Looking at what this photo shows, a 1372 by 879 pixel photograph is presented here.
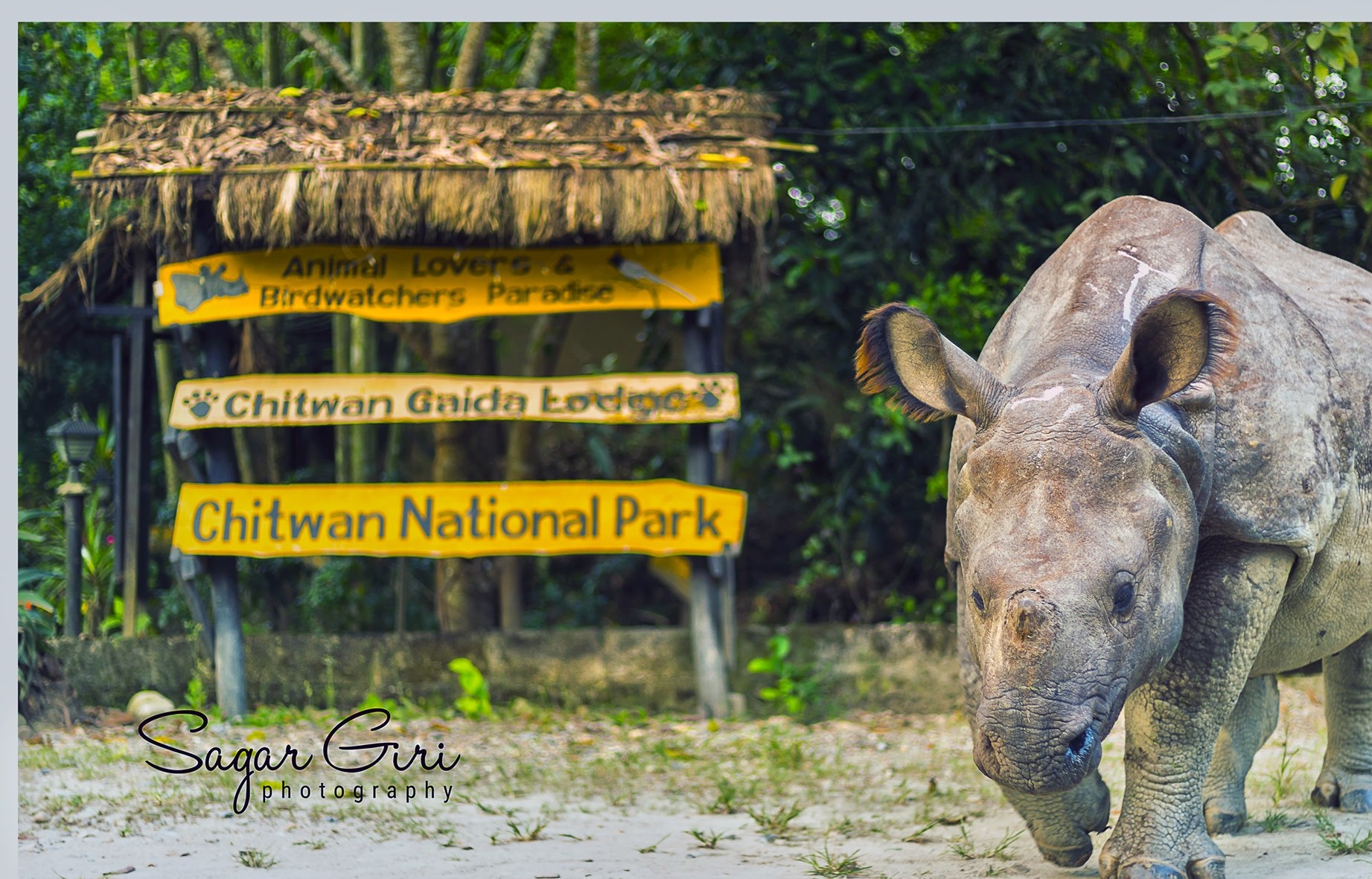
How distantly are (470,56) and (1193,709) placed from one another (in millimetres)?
6704

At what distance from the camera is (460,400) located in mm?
8086

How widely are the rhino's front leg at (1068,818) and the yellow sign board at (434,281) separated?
4.33 m

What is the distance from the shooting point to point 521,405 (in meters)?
8.09

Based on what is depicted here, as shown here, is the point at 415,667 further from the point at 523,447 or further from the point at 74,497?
the point at 74,497

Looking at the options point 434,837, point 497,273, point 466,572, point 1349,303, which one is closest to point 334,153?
point 497,273

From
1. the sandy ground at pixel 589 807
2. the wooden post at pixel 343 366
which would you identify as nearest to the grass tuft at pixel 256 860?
the sandy ground at pixel 589 807

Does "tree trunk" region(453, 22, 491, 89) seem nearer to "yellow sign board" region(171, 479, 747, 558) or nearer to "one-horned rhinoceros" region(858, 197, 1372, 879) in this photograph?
"yellow sign board" region(171, 479, 747, 558)

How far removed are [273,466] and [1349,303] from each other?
7551mm

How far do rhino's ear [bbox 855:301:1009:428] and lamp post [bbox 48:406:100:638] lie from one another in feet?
20.1

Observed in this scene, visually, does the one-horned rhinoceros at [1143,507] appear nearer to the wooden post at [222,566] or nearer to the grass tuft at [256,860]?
the grass tuft at [256,860]

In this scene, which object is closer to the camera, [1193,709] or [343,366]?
[1193,709]

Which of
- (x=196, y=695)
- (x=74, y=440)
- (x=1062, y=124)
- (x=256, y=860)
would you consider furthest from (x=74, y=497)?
(x=1062, y=124)

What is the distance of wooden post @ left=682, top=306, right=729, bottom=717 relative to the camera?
8055 mm

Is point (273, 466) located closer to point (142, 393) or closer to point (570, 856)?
point (142, 393)
